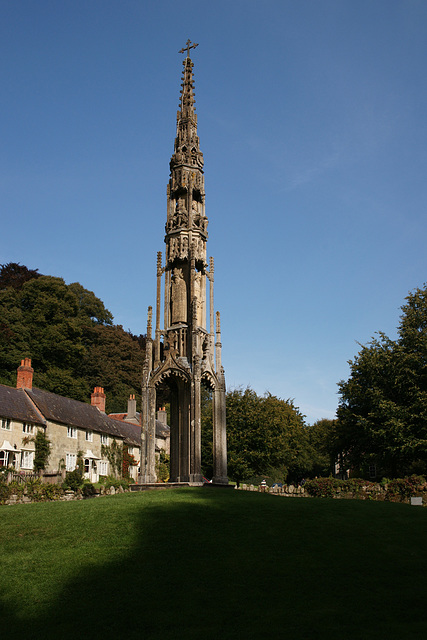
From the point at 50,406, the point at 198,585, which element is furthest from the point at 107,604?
the point at 50,406

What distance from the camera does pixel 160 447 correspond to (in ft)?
180

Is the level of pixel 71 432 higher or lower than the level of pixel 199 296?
lower

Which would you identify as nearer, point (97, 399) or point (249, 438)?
point (249, 438)

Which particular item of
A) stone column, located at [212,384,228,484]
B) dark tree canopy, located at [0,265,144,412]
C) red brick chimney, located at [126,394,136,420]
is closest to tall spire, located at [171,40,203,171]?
stone column, located at [212,384,228,484]

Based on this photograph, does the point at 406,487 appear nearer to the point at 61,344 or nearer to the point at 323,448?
the point at 323,448

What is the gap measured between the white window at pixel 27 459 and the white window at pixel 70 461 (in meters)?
3.40

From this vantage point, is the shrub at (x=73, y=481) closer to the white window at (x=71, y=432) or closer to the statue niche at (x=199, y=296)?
the white window at (x=71, y=432)

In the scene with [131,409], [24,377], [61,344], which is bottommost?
[131,409]

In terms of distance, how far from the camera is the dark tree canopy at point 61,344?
5450 cm

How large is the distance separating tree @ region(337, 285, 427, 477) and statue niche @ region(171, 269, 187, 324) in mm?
13379

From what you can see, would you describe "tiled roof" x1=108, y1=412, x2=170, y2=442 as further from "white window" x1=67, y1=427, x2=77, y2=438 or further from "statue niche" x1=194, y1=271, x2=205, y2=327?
"statue niche" x1=194, y1=271, x2=205, y2=327

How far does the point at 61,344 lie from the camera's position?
56.8 meters

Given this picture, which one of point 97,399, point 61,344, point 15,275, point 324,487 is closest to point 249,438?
A: point 324,487

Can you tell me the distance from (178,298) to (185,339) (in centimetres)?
185
